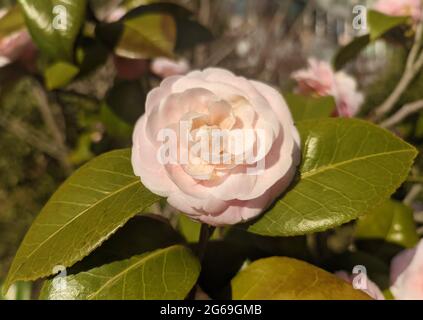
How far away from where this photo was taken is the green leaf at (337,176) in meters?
0.53

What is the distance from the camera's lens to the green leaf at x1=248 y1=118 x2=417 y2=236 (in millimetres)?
529

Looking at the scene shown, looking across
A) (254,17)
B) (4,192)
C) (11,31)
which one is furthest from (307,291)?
(4,192)

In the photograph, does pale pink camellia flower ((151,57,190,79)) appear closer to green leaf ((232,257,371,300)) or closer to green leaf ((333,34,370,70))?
green leaf ((333,34,370,70))

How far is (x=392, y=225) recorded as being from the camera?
859mm

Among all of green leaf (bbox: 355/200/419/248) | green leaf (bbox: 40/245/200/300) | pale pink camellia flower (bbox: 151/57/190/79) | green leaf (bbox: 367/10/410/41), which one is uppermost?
green leaf (bbox: 367/10/410/41)

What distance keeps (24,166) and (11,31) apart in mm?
2028

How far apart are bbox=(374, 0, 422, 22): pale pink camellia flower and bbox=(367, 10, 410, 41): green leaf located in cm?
3

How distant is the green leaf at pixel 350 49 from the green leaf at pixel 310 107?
0.19m

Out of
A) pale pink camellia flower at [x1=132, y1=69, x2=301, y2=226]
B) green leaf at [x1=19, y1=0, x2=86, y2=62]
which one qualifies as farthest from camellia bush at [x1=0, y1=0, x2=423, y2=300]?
green leaf at [x1=19, y1=0, x2=86, y2=62]

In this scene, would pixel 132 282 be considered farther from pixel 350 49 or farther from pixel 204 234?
pixel 350 49

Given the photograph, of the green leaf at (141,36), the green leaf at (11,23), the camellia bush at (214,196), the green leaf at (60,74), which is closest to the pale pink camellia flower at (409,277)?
the camellia bush at (214,196)

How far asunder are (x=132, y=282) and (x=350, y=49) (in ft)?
2.21

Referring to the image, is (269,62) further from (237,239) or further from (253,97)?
(253,97)
